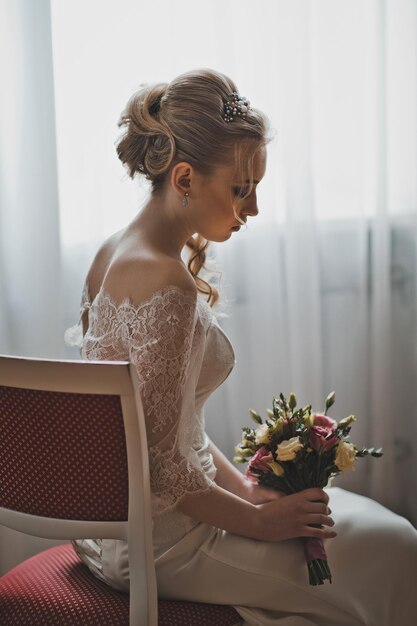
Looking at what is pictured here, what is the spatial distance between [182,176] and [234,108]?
0.60ft

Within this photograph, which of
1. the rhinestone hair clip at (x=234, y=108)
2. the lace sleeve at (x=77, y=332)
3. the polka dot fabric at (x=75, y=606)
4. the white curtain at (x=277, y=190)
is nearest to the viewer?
the polka dot fabric at (x=75, y=606)

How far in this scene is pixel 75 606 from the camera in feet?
4.86

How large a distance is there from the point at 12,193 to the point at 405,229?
129 centimetres

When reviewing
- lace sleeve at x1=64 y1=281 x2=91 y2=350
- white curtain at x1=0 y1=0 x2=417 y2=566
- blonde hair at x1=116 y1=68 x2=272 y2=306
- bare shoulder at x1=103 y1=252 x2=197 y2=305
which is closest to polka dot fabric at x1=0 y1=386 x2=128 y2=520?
bare shoulder at x1=103 y1=252 x2=197 y2=305

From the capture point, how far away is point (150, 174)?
1.74m

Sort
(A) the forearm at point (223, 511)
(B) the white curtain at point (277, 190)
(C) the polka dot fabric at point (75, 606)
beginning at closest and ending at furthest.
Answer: (C) the polka dot fabric at point (75, 606), (A) the forearm at point (223, 511), (B) the white curtain at point (277, 190)

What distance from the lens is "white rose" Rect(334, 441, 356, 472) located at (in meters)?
1.65

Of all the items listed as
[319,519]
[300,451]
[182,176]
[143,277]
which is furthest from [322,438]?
[182,176]

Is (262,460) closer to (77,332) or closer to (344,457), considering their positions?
(344,457)

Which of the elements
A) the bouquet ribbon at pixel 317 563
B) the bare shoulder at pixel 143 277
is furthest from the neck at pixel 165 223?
the bouquet ribbon at pixel 317 563

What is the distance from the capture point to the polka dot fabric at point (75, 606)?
1457 millimetres

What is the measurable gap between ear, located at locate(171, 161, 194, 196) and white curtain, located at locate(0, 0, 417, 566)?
0.76m

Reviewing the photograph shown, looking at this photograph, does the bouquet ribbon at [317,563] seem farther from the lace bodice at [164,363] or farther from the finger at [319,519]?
the lace bodice at [164,363]

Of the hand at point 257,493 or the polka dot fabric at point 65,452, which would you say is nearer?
the polka dot fabric at point 65,452
